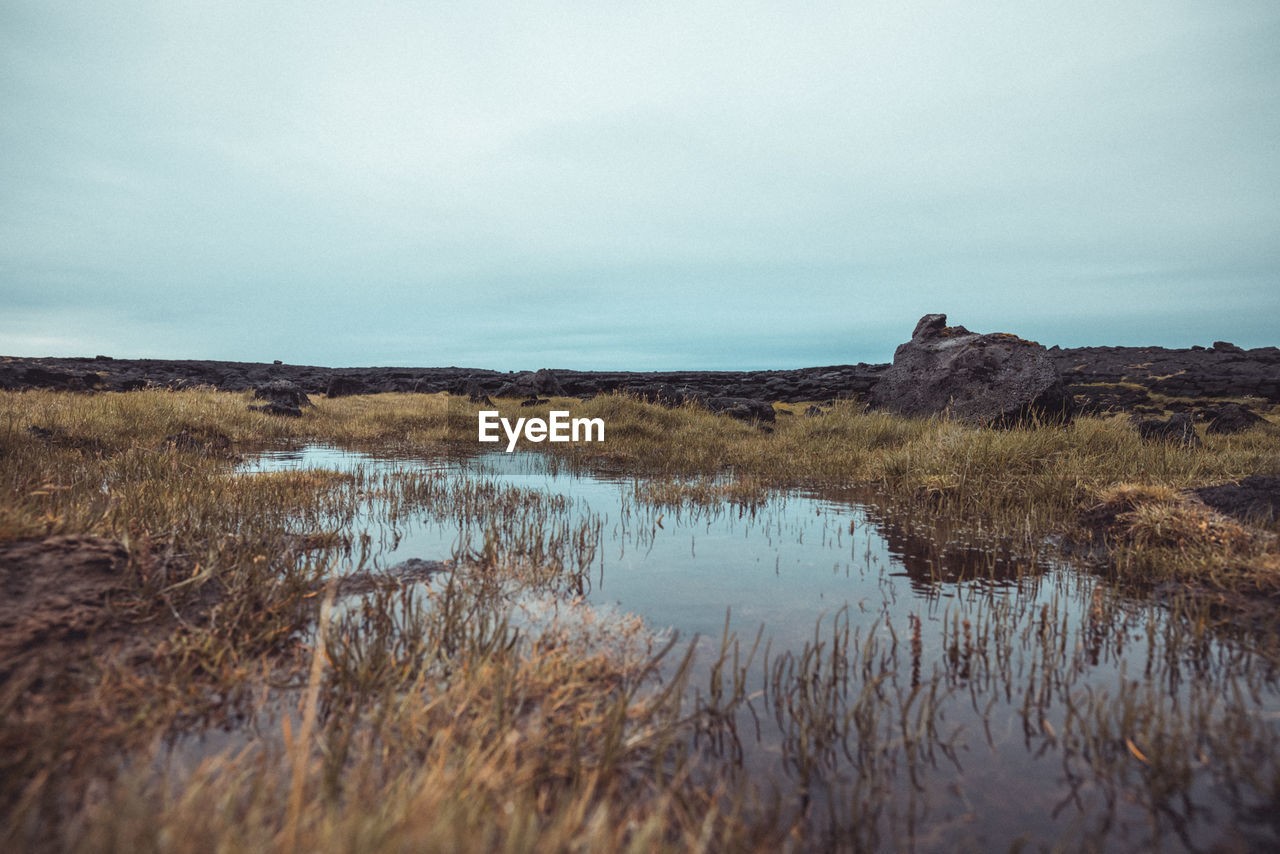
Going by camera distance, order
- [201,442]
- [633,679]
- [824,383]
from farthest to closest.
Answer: [824,383], [201,442], [633,679]

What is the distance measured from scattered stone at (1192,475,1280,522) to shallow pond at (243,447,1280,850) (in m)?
1.82

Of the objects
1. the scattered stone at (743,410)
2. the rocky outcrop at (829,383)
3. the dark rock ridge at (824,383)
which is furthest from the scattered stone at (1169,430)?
the scattered stone at (743,410)

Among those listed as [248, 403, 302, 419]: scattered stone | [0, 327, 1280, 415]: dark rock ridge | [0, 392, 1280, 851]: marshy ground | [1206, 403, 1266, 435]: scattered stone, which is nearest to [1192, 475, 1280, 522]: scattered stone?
[0, 392, 1280, 851]: marshy ground

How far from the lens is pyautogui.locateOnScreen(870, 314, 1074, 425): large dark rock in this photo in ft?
40.5

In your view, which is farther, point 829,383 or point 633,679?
point 829,383

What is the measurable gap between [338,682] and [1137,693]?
12.2 feet

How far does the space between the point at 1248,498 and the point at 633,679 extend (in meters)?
6.06

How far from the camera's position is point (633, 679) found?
294 cm

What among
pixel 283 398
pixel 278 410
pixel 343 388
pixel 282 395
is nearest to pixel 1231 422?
pixel 278 410

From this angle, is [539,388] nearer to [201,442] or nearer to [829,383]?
[201,442]

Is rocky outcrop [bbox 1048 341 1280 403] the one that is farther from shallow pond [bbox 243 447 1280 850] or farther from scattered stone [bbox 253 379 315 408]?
scattered stone [bbox 253 379 315 408]

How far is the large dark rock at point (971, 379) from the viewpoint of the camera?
Result: 12352 mm

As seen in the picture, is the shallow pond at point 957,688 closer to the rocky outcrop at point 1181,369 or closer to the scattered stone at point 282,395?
the scattered stone at point 282,395

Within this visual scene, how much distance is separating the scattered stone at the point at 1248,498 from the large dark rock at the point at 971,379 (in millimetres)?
6113
